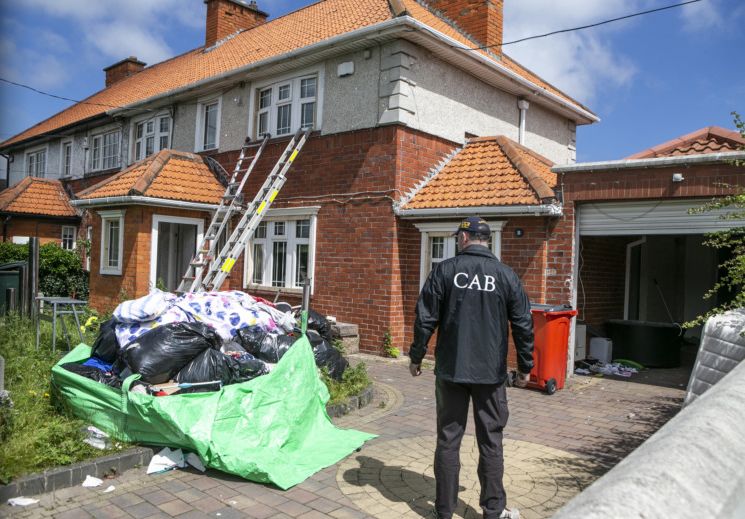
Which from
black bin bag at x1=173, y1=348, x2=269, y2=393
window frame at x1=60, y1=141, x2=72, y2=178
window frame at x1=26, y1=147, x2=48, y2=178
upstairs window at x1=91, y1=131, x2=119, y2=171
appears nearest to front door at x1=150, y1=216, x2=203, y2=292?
upstairs window at x1=91, y1=131, x2=119, y2=171

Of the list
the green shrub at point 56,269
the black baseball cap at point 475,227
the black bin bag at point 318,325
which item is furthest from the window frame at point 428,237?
the green shrub at point 56,269

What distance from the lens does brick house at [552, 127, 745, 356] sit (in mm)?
7750

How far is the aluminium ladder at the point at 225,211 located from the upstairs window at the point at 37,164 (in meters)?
12.4

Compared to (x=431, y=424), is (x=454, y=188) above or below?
above

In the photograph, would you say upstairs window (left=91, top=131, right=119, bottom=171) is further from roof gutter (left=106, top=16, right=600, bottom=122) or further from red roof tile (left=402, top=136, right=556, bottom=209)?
red roof tile (left=402, top=136, right=556, bottom=209)

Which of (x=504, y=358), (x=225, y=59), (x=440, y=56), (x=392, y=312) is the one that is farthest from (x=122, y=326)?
(x=225, y=59)

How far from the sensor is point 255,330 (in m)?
6.64

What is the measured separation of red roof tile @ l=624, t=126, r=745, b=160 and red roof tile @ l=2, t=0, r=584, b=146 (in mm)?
4504

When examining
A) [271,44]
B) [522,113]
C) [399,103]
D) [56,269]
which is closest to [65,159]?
[56,269]

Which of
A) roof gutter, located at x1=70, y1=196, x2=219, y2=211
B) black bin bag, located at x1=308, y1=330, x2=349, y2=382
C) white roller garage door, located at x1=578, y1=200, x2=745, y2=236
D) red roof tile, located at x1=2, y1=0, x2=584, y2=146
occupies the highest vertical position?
red roof tile, located at x1=2, y1=0, x2=584, y2=146

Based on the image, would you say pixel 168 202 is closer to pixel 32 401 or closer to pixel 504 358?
pixel 32 401

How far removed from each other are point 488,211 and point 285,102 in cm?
546

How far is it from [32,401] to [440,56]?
9.17 metres

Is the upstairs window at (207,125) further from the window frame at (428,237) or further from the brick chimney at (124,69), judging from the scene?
the brick chimney at (124,69)
